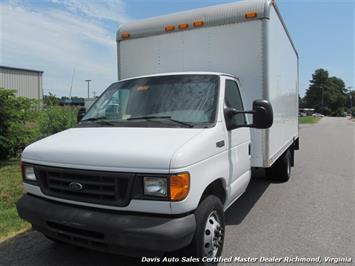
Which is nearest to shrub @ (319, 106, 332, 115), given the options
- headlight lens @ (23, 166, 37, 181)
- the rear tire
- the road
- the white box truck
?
the road

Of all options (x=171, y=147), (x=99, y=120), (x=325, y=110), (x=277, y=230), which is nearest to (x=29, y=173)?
(x=99, y=120)

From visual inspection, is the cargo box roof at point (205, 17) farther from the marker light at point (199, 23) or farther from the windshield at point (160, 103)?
the windshield at point (160, 103)

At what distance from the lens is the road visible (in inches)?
165

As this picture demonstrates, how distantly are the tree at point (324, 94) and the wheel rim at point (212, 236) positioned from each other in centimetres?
13649

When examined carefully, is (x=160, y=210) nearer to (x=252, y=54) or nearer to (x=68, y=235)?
(x=68, y=235)

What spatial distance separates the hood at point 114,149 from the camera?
3119 millimetres

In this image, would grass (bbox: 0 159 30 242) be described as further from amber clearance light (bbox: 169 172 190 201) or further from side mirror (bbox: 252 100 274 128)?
side mirror (bbox: 252 100 274 128)

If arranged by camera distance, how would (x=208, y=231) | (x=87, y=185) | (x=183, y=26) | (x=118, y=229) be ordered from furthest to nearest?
(x=183, y=26)
(x=208, y=231)
(x=87, y=185)
(x=118, y=229)

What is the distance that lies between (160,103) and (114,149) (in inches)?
47.7

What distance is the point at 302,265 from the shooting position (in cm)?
396

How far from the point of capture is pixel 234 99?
481cm

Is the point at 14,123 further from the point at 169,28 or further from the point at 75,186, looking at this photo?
the point at 75,186

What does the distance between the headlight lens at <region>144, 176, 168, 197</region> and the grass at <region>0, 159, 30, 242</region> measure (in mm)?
2730

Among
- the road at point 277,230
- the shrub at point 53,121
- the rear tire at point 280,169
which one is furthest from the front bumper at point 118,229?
the shrub at point 53,121
